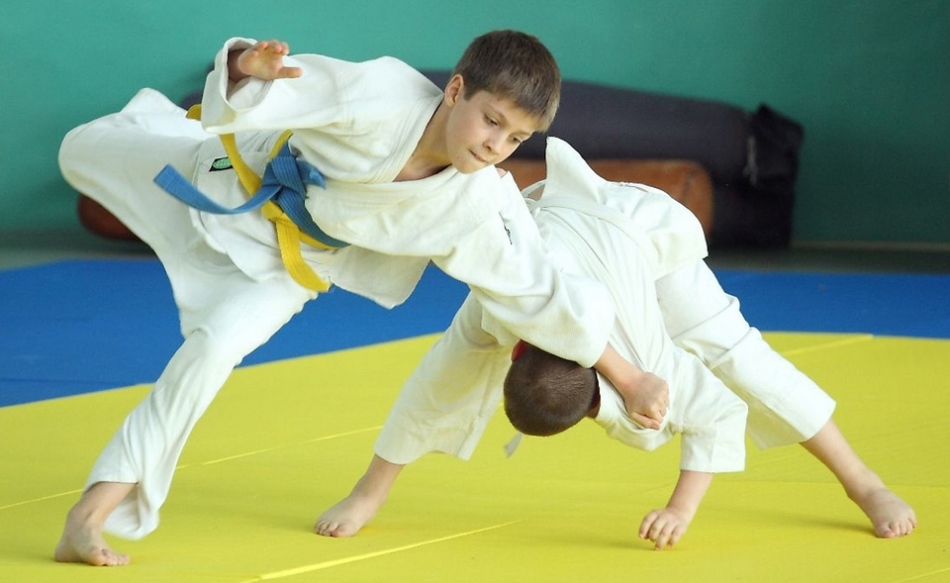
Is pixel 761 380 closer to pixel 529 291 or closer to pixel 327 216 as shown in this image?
pixel 529 291

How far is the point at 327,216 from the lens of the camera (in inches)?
105

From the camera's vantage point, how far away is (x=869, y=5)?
7477mm

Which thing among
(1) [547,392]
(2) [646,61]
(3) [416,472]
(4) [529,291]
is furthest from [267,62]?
(2) [646,61]

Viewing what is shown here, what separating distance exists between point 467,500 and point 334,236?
0.72 m

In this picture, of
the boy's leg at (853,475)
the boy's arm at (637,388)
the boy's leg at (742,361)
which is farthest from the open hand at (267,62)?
the boy's leg at (853,475)

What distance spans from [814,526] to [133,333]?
3.08m

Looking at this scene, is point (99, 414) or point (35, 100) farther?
point (35, 100)

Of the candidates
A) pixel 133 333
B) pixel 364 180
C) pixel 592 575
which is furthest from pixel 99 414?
pixel 592 575

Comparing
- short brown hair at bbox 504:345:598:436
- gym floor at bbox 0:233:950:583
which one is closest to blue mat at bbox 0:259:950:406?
gym floor at bbox 0:233:950:583

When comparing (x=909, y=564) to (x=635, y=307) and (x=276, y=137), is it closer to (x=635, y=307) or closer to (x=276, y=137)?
(x=635, y=307)

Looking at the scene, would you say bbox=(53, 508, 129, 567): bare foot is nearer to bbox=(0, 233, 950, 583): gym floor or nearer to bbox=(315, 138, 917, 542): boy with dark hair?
bbox=(0, 233, 950, 583): gym floor

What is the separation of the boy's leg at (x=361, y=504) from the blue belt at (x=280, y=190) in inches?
19.8

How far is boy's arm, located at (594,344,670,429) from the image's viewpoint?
2.57 meters

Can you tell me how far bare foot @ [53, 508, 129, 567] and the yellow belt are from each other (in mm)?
611
